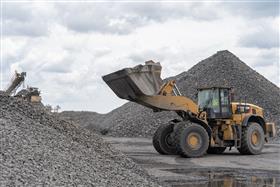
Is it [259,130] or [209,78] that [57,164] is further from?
[209,78]

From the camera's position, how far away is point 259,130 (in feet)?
62.3

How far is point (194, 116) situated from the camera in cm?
1773

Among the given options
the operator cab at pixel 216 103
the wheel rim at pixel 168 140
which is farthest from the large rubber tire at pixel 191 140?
the operator cab at pixel 216 103

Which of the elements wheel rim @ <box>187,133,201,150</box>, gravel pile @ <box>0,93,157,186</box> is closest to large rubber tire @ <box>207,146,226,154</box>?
wheel rim @ <box>187,133,201,150</box>

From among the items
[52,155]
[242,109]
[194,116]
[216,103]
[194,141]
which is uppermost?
[216,103]

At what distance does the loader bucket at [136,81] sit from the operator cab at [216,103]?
223 cm

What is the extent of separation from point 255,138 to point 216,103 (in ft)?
6.44

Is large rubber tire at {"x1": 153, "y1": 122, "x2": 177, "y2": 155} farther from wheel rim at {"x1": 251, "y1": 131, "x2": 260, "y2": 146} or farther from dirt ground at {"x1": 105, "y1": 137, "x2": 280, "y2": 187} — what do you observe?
wheel rim at {"x1": 251, "y1": 131, "x2": 260, "y2": 146}

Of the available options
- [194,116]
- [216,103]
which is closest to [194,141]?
[194,116]

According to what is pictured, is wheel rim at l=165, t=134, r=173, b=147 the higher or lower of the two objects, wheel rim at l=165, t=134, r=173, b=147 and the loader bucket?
the lower

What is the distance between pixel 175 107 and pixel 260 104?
44.9ft

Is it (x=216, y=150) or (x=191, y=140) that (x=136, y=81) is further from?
(x=216, y=150)

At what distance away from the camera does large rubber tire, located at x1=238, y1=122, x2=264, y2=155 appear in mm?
18531

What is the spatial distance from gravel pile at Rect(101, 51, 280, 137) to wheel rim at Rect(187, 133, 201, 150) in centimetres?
1068
